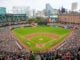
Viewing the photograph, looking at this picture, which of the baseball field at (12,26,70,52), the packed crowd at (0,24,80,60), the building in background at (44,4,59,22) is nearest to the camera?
the packed crowd at (0,24,80,60)

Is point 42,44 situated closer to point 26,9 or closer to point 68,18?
point 68,18

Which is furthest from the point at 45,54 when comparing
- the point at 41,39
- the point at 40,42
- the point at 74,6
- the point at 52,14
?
the point at 74,6

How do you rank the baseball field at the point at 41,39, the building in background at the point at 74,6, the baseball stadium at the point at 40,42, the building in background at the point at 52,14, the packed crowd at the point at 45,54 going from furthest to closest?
1. the building in background at the point at 74,6
2. the building in background at the point at 52,14
3. the baseball field at the point at 41,39
4. the baseball stadium at the point at 40,42
5. the packed crowd at the point at 45,54

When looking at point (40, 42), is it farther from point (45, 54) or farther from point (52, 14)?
point (52, 14)

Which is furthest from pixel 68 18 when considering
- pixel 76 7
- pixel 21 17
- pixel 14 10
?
pixel 14 10

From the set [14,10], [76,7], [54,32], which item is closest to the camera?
[54,32]

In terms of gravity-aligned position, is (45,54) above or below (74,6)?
below

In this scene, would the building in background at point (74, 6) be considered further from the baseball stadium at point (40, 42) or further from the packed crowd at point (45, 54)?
the packed crowd at point (45, 54)

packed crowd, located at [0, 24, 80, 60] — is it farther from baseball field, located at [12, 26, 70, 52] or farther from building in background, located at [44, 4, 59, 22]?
building in background, located at [44, 4, 59, 22]

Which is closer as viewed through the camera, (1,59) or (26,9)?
(1,59)

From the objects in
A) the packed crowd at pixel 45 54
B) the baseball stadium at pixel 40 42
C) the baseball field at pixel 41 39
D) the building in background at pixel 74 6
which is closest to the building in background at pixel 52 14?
the baseball stadium at pixel 40 42

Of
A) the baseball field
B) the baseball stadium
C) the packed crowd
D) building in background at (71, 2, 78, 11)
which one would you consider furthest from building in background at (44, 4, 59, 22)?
the packed crowd
